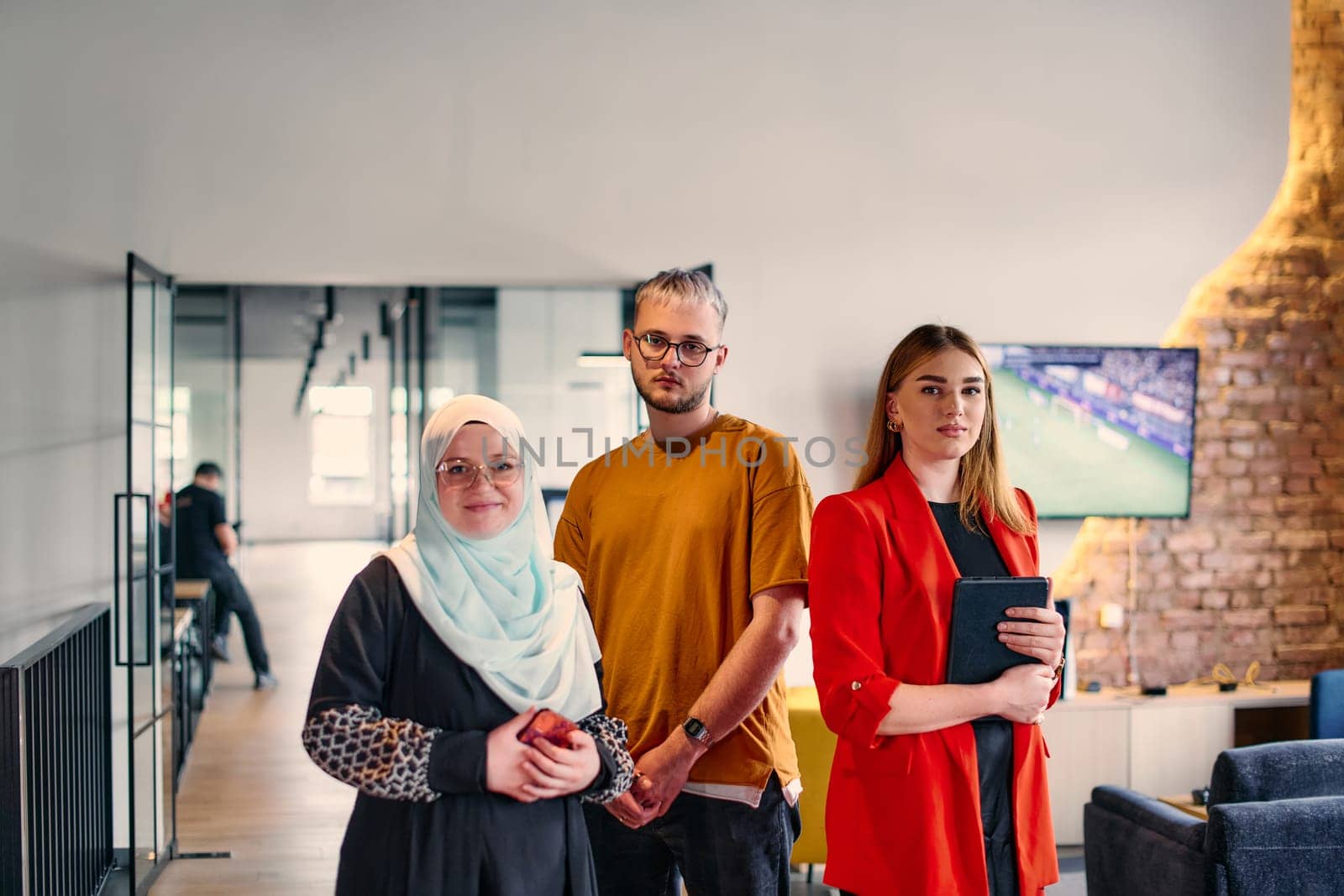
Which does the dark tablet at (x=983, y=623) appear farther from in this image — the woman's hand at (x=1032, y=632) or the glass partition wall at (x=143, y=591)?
the glass partition wall at (x=143, y=591)

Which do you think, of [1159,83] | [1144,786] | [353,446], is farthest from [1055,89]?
[353,446]

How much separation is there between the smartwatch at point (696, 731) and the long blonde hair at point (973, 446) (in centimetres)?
50

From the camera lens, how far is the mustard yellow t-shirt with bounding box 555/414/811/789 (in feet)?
6.61

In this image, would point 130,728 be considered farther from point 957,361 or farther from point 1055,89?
point 1055,89

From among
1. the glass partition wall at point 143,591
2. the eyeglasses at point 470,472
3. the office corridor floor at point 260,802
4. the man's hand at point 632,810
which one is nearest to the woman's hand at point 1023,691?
the man's hand at point 632,810

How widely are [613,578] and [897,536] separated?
0.53 metres

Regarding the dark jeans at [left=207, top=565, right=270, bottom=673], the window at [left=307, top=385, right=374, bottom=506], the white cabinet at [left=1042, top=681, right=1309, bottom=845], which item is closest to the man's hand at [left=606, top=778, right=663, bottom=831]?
the white cabinet at [left=1042, top=681, right=1309, bottom=845]

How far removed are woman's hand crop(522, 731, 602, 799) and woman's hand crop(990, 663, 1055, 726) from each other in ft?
2.35

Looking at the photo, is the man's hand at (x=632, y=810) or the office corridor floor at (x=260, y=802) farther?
the office corridor floor at (x=260, y=802)

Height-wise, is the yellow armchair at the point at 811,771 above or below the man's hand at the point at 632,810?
below

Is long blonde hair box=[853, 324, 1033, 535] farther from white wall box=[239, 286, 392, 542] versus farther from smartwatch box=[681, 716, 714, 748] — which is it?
white wall box=[239, 286, 392, 542]

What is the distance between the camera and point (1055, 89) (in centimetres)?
479

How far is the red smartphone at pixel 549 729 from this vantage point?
1.49 m

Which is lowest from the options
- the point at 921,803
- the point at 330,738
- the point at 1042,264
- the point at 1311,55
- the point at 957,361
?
the point at 921,803
